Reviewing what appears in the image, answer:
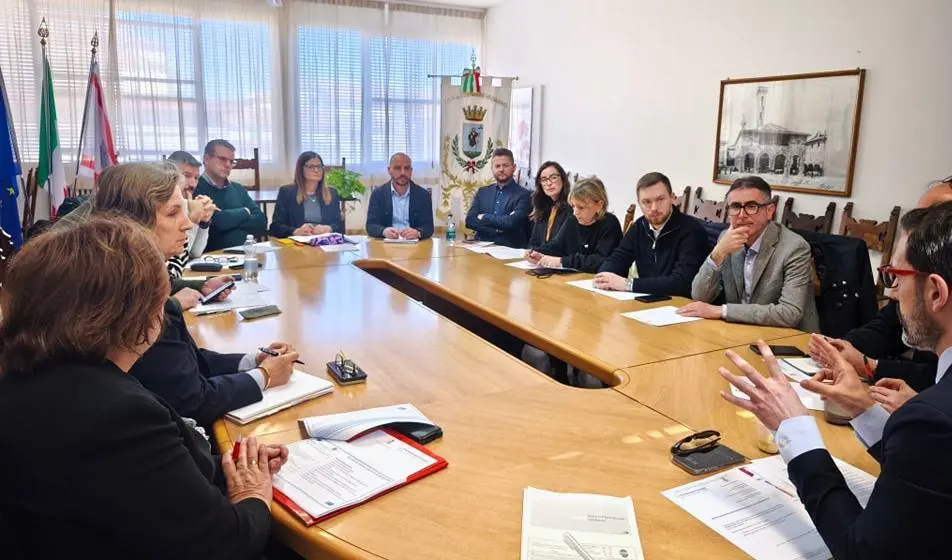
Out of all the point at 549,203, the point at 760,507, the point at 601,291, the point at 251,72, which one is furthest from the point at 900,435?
the point at 251,72

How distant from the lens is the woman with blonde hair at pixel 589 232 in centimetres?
360

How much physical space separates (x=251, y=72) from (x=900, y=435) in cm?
728

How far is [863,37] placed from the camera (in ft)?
13.1

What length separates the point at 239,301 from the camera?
2711 millimetres

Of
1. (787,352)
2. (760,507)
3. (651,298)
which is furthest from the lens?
(651,298)

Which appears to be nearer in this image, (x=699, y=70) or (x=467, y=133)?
(x=699, y=70)

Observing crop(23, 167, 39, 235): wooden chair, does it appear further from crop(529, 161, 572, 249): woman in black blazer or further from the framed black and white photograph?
the framed black and white photograph

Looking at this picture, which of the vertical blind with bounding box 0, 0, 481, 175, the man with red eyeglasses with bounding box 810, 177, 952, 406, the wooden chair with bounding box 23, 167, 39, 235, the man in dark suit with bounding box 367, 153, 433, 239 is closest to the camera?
the man with red eyeglasses with bounding box 810, 177, 952, 406

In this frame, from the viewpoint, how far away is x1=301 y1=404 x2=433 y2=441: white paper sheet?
1464 mm

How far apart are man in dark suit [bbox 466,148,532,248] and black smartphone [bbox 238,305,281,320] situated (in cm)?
247

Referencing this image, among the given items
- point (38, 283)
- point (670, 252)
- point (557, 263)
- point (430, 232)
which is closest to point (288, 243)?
point (430, 232)

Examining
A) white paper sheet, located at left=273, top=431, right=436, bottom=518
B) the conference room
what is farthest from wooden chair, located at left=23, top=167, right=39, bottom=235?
white paper sheet, located at left=273, top=431, right=436, bottom=518

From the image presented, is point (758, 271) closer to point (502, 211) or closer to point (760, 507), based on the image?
point (760, 507)

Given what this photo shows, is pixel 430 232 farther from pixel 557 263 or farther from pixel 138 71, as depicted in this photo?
pixel 138 71
